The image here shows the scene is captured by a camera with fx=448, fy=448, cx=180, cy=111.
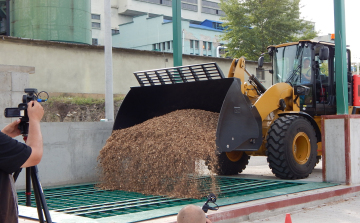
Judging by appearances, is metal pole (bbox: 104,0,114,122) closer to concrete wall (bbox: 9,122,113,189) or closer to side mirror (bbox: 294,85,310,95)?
concrete wall (bbox: 9,122,113,189)

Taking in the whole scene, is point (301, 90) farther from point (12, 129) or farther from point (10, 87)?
point (12, 129)

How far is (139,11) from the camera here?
59.5m

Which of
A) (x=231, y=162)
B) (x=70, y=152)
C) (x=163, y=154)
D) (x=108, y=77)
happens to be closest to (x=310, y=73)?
(x=231, y=162)

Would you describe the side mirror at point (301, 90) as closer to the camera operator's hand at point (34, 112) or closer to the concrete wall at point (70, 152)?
the concrete wall at point (70, 152)

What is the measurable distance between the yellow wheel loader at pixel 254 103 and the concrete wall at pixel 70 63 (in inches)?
473

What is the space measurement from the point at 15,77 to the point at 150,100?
2.89 metres

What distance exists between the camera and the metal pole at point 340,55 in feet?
27.9

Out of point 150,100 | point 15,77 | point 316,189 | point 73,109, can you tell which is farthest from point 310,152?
→ point 73,109

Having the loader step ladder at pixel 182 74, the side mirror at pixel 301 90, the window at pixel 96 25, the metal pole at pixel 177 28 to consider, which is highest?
the window at pixel 96 25

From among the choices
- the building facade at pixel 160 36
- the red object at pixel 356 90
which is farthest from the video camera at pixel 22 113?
the building facade at pixel 160 36

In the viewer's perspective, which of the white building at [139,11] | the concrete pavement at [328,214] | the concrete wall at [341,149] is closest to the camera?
the concrete pavement at [328,214]

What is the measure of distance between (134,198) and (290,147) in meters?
3.40

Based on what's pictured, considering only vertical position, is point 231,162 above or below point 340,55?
below

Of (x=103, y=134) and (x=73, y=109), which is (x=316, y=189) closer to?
(x=103, y=134)
